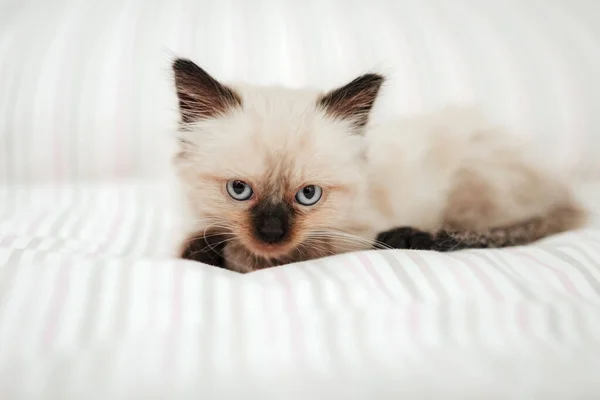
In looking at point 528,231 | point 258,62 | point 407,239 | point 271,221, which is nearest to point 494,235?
point 528,231

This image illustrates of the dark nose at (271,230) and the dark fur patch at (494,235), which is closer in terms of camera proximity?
the dark nose at (271,230)

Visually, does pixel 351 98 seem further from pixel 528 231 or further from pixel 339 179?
pixel 528 231

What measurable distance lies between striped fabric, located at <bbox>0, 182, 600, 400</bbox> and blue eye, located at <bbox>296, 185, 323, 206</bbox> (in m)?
0.12

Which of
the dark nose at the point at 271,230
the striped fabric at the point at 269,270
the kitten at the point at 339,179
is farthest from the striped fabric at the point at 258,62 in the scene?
the dark nose at the point at 271,230

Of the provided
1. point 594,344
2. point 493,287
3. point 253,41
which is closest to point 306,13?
point 253,41

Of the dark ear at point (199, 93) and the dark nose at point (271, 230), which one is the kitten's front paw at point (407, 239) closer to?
the dark nose at point (271, 230)

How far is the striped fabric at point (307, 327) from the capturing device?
0.67m

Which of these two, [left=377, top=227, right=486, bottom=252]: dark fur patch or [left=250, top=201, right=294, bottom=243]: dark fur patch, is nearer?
[left=250, top=201, right=294, bottom=243]: dark fur patch

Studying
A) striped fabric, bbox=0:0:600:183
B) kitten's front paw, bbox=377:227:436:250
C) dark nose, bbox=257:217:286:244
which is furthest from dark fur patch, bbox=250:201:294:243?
striped fabric, bbox=0:0:600:183

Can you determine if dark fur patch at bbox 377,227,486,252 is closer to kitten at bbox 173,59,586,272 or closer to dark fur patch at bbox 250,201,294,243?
kitten at bbox 173,59,586,272

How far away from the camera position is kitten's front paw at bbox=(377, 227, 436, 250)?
1.06m

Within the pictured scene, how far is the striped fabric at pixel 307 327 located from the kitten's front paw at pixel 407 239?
0.35ft

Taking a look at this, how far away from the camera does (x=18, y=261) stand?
0.86 meters

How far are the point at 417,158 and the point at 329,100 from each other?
255 mm
